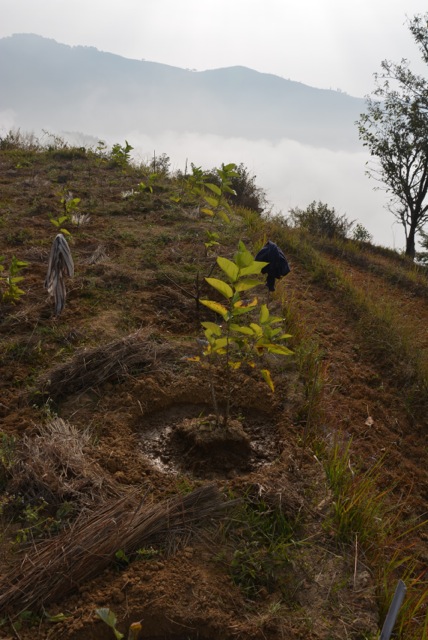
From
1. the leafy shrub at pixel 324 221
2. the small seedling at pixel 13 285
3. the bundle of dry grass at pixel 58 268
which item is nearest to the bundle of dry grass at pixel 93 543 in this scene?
the bundle of dry grass at pixel 58 268

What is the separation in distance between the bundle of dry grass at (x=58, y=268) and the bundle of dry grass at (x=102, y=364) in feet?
2.19

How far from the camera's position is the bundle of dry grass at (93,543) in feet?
5.69

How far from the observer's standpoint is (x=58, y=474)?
2227 mm

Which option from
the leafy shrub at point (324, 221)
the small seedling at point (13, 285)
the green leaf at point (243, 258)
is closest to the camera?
the green leaf at point (243, 258)

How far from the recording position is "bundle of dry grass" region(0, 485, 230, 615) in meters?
1.74

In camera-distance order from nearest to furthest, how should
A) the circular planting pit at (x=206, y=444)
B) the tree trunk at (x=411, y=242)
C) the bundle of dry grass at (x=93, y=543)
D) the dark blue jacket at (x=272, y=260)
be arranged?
the bundle of dry grass at (x=93, y=543) → the circular planting pit at (x=206, y=444) → the dark blue jacket at (x=272, y=260) → the tree trunk at (x=411, y=242)

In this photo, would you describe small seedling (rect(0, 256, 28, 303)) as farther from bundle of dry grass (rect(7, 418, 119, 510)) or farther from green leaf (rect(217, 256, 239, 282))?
green leaf (rect(217, 256, 239, 282))

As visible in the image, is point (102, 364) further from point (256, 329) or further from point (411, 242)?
point (411, 242)

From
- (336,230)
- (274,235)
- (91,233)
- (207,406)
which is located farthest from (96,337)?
(336,230)

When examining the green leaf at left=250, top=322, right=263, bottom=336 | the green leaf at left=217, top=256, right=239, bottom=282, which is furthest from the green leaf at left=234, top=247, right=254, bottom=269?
the green leaf at left=250, top=322, right=263, bottom=336

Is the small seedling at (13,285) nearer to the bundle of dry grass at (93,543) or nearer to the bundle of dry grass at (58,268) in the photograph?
the bundle of dry grass at (58,268)

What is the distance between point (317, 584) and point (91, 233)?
189 inches

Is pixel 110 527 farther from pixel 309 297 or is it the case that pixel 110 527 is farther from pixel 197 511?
pixel 309 297

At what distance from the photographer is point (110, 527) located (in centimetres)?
195
